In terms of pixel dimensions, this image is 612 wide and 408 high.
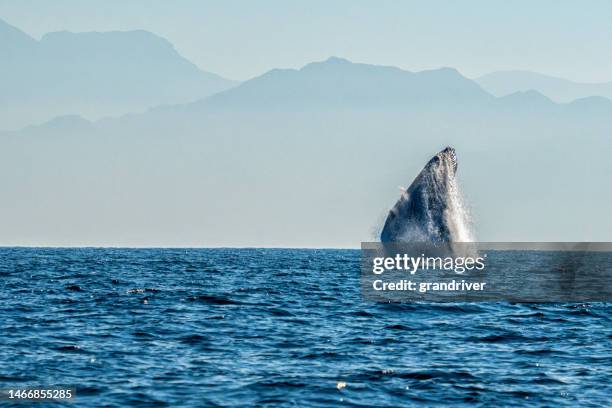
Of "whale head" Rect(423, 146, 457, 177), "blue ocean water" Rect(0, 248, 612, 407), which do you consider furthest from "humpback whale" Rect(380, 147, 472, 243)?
"blue ocean water" Rect(0, 248, 612, 407)

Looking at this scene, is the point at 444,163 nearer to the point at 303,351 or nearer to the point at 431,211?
the point at 431,211

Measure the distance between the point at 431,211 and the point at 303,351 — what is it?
6028 centimetres

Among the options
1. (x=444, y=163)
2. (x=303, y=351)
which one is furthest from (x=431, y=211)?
(x=303, y=351)

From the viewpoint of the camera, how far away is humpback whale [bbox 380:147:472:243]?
281ft

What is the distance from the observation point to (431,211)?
86188 millimetres

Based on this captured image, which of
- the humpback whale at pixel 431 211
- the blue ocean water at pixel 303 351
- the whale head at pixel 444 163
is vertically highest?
the whale head at pixel 444 163

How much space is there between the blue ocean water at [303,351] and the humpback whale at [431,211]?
41.3m

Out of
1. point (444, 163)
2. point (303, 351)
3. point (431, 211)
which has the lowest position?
point (303, 351)

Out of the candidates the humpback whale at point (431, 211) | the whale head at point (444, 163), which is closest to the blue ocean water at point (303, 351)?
the humpback whale at point (431, 211)

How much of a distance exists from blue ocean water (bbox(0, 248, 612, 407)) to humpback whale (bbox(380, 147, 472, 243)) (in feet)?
135

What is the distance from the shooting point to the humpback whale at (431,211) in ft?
281

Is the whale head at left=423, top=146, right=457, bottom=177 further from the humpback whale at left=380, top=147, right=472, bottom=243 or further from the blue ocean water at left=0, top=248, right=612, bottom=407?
the blue ocean water at left=0, top=248, right=612, bottom=407

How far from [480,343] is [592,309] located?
15261 mm

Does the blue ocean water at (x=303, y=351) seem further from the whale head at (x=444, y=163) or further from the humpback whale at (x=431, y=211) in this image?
the whale head at (x=444, y=163)
